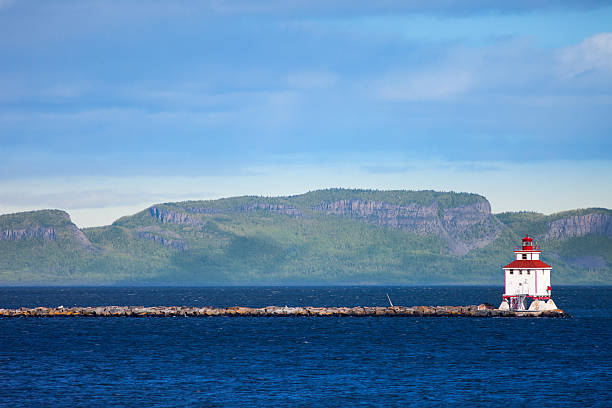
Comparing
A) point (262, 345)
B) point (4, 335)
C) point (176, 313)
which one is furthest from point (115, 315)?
point (262, 345)

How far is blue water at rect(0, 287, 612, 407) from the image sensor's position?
54.8 m

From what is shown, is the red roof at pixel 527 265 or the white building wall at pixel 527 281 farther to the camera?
the white building wall at pixel 527 281

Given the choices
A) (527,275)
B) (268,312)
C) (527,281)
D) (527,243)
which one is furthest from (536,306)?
(268,312)

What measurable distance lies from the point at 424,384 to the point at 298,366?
1280 cm

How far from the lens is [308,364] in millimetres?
70812

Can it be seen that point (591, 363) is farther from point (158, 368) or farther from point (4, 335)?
point (4, 335)

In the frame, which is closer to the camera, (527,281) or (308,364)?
(308,364)

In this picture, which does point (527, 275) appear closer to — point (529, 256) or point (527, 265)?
point (527, 265)

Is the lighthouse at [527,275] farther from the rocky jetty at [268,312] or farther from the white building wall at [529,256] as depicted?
the rocky jetty at [268,312]

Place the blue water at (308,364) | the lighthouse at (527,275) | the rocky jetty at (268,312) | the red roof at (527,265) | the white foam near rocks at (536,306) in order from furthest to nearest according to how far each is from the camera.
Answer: the rocky jetty at (268,312), the white foam near rocks at (536,306), the lighthouse at (527,275), the red roof at (527,265), the blue water at (308,364)

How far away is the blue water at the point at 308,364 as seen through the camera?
54750 millimetres

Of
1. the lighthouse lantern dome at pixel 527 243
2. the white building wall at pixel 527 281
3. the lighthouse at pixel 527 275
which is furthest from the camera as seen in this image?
the lighthouse lantern dome at pixel 527 243

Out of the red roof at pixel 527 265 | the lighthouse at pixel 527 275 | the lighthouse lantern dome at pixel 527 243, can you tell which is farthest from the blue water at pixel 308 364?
the lighthouse lantern dome at pixel 527 243

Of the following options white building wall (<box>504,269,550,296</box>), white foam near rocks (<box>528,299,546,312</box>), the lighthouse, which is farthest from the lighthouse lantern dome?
white foam near rocks (<box>528,299,546,312</box>)
